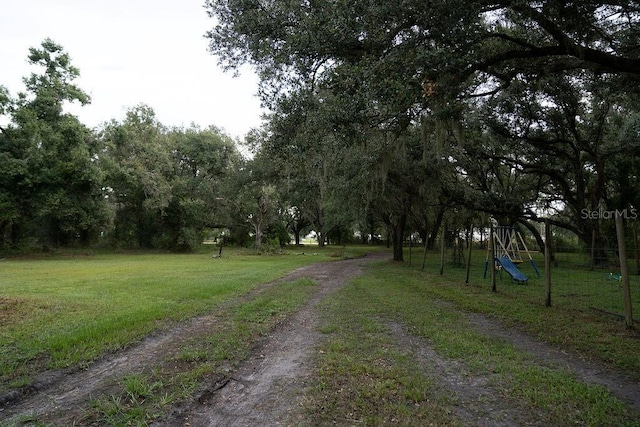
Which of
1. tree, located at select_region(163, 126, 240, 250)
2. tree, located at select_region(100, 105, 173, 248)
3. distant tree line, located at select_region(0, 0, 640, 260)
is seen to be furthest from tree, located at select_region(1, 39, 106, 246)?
tree, located at select_region(163, 126, 240, 250)

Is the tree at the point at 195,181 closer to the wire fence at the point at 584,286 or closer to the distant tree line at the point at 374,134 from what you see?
the distant tree line at the point at 374,134

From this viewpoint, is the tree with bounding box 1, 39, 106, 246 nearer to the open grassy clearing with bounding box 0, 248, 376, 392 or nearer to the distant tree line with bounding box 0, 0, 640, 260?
the distant tree line with bounding box 0, 0, 640, 260

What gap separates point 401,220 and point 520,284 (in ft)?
35.4

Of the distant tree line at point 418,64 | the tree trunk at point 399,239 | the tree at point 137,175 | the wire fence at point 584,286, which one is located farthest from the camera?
the tree at point 137,175

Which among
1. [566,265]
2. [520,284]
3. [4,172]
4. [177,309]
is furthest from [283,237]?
[177,309]

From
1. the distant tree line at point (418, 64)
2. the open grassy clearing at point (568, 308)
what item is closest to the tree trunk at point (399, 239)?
the distant tree line at point (418, 64)

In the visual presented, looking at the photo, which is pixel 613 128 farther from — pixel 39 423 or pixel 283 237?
pixel 283 237

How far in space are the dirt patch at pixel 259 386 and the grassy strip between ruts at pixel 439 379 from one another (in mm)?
58

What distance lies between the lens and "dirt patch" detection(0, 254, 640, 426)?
10.6ft

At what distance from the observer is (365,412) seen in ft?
10.7

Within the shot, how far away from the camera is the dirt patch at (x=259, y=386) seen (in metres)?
3.24

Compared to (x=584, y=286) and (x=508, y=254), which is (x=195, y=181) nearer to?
(x=508, y=254)

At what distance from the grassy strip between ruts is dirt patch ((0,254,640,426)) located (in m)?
0.06

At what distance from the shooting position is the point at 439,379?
4.04 meters
